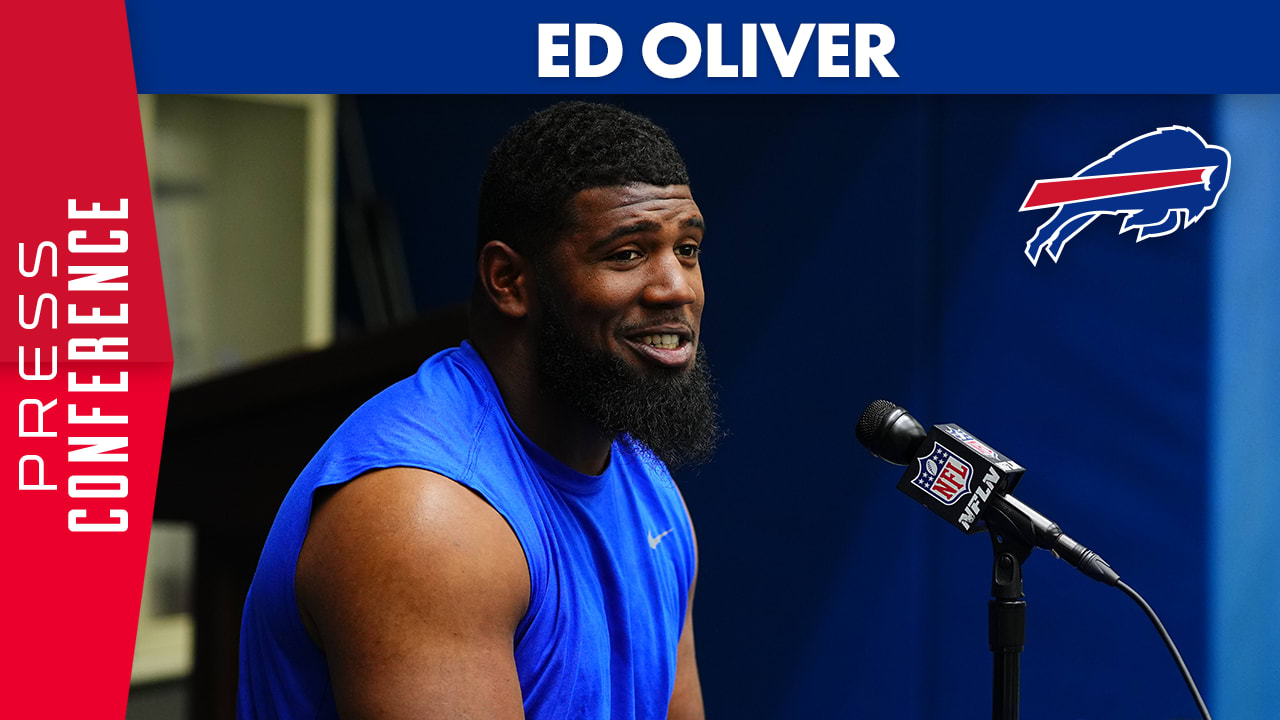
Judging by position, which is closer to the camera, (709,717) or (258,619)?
(258,619)

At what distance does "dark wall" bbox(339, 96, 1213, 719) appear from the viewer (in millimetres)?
3006

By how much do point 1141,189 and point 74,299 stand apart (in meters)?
2.40

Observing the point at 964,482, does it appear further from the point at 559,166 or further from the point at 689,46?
the point at 689,46

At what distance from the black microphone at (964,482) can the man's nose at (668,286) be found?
0.31 metres

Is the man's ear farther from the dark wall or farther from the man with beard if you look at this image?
the dark wall

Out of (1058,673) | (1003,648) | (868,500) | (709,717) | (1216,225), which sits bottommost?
(709,717)

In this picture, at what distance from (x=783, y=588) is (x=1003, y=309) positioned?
85 cm

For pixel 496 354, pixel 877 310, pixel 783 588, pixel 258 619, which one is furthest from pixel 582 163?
pixel 783 588

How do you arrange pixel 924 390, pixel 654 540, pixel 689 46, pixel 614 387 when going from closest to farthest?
pixel 614 387
pixel 654 540
pixel 689 46
pixel 924 390

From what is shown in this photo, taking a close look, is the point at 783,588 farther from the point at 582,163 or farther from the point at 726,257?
the point at 582,163

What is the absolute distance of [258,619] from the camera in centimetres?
176

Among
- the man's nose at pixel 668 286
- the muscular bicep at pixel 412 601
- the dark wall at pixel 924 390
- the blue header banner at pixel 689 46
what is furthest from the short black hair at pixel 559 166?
the dark wall at pixel 924 390

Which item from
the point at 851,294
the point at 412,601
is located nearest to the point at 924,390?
the point at 851,294

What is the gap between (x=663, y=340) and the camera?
195 cm
